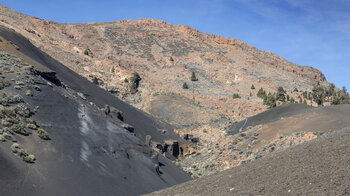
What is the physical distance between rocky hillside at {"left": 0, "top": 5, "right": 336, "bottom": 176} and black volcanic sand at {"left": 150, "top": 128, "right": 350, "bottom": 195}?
14.3 metres

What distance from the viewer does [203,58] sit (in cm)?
7831

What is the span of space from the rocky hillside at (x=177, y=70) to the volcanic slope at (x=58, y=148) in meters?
8.67

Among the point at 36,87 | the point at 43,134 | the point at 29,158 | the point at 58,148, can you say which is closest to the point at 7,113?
the point at 43,134

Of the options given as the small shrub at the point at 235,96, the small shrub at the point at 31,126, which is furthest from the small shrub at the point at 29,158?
the small shrub at the point at 235,96

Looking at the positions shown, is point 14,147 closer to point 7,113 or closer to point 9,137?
point 9,137

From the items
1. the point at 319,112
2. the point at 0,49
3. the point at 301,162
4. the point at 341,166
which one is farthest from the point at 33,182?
the point at 319,112

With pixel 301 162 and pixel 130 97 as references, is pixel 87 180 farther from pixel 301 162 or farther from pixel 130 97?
pixel 130 97

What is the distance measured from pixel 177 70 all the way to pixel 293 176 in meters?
59.1

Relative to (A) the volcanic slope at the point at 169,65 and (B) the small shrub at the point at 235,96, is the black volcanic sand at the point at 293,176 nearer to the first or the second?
(A) the volcanic slope at the point at 169,65

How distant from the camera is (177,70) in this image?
231 feet

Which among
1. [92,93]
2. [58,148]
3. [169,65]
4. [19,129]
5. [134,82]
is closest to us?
[19,129]

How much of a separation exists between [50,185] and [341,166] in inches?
457

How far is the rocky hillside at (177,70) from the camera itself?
4781 cm

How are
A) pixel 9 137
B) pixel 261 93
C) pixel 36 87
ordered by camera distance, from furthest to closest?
pixel 261 93 → pixel 36 87 → pixel 9 137
